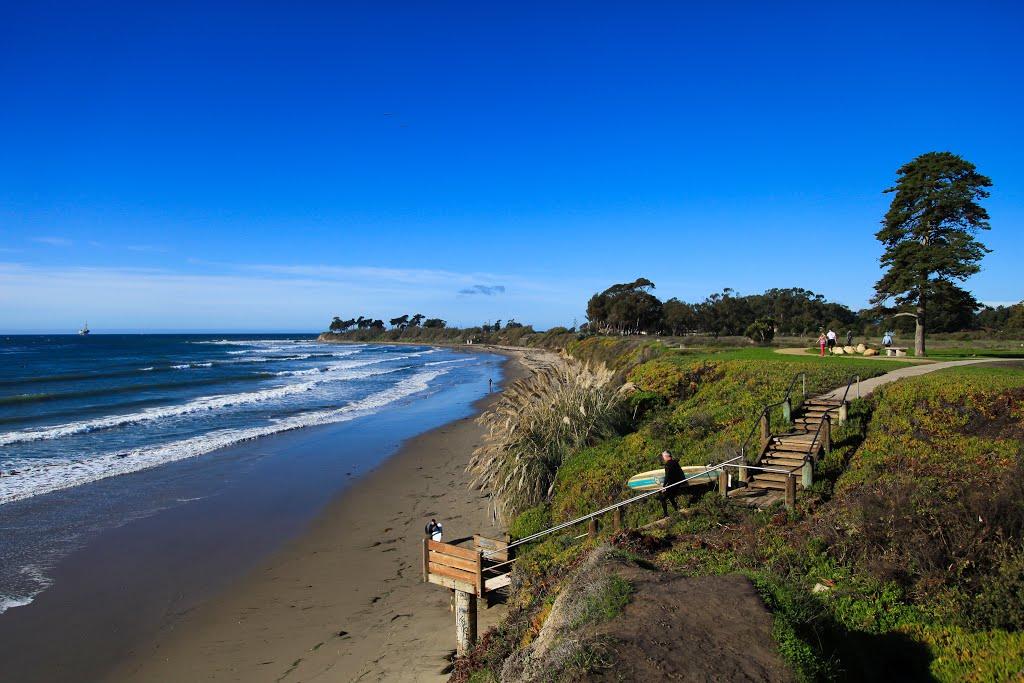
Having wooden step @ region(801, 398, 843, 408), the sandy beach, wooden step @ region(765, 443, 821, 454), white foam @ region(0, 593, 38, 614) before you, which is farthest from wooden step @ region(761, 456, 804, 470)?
white foam @ region(0, 593, 38, 614)

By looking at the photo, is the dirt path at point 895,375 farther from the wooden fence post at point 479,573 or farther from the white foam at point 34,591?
the white foam at point 34,591

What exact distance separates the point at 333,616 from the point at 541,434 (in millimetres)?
6091

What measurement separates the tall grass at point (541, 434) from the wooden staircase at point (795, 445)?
4.10 meters

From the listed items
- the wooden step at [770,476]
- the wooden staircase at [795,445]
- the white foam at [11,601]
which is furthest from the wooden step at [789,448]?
the white foam at [11,601]

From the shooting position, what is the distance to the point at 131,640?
30.6 feet

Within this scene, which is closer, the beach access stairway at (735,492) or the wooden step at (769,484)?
the beach access stairway at (735,492)

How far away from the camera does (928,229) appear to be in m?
24.8

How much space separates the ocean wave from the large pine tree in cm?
3376

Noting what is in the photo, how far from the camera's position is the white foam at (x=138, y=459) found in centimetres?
1725

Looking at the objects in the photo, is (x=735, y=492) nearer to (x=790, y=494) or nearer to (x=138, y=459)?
(x=790, y=494)

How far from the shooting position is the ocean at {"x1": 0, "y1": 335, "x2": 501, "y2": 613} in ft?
47.0

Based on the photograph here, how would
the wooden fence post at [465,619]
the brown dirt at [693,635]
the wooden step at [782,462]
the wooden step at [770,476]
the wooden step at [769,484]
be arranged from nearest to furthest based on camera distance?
1. the brown dirt at [693,635]
2. the wooden fence post at [465,619]
3. the wooden step at [769,484]
4. the wooden step at [770,476]
5. the wooden step at [782,462]

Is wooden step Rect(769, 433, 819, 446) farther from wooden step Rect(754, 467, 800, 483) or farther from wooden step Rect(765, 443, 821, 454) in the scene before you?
wooden step Rect(754, 467, 800, 483)

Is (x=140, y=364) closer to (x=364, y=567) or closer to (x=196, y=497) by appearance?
(x=196, y=497)
